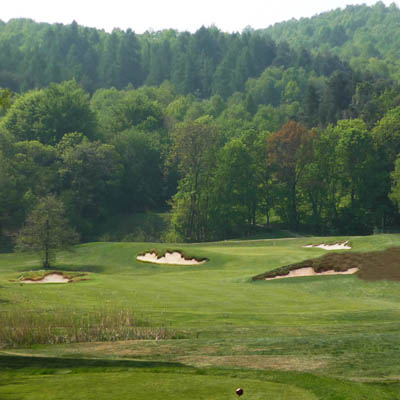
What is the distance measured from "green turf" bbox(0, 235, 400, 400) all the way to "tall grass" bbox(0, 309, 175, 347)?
0.80m

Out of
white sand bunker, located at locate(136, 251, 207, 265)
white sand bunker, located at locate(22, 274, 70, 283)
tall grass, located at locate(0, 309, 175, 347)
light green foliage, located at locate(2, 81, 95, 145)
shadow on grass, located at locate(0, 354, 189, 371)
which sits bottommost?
white sand bunker, located at locate(22, 274, 70, 283)

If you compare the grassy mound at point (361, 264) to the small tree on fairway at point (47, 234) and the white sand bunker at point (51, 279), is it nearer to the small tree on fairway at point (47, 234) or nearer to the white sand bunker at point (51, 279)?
the white sand bunker at point (51, 279)

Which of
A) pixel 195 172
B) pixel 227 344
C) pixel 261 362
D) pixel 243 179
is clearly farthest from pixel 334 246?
pixel 195 172

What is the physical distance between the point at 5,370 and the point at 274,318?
1251 centimetres

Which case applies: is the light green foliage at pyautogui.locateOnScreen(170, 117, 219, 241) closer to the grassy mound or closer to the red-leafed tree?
the red-leafed tree

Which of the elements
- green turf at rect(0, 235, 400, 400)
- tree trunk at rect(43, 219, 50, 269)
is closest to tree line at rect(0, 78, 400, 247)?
tree trunk at rect(43, 219, 50, 269)

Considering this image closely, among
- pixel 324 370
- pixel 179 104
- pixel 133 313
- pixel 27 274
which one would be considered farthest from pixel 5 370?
pixel 179 104

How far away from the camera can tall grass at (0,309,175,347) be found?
63.7 ft

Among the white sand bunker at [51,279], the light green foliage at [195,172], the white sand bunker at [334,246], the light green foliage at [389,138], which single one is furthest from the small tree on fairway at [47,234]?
the light green foliage at [389,138]

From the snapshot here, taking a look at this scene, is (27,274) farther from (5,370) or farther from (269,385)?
(269,385)

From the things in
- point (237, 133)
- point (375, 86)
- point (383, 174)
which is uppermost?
point (375, 86)

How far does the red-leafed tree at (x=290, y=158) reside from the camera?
88525 millimetres

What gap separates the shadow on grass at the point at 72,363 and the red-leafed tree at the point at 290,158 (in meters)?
76.2

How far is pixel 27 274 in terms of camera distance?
1732 inches
